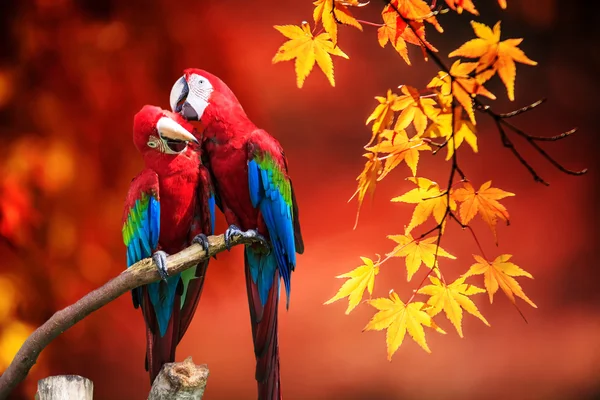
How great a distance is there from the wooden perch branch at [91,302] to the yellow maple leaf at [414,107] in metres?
0.48

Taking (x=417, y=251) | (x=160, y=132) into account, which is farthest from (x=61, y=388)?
(x=417, y=251)

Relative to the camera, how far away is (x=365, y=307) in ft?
6.87

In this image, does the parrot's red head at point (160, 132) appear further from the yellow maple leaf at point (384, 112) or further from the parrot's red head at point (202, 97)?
the yellow maple leaf at point (384, 112)

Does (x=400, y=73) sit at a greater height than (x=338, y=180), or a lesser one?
greater

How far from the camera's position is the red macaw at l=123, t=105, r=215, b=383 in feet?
4.89

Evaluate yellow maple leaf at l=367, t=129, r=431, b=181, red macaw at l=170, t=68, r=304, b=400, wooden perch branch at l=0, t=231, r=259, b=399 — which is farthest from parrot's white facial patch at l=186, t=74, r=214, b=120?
yellow maple leaf at l=367, t=129, r=431, b=181

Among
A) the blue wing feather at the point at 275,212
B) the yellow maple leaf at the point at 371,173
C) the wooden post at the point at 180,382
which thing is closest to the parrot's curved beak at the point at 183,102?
the blue wing feather at the point at 275,212

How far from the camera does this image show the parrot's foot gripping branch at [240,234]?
1508 mm

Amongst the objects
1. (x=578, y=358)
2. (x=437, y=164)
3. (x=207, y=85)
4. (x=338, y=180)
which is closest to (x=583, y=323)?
(x=578, y=358)

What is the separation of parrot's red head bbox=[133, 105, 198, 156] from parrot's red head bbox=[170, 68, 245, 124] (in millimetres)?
44

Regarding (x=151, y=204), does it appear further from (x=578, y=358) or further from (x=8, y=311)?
(x=578, y=358)

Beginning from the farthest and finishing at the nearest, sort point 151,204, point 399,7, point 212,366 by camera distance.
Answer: point 212,366 → point 151,204 → point 399,7

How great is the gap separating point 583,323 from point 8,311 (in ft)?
5.57

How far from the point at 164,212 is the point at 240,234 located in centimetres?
17
